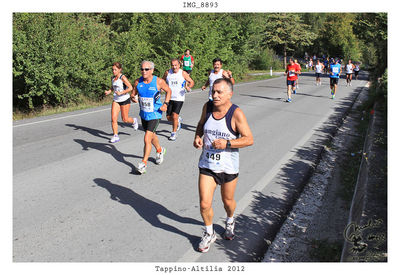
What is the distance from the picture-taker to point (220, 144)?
3.86 metres

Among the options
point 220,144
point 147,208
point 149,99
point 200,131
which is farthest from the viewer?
point 149,99

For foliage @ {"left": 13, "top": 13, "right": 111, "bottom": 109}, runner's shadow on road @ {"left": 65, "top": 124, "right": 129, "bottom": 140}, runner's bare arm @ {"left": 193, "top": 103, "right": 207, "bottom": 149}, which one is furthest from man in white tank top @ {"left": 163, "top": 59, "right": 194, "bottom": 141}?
foliage @ {"left": 13, "top": 13, "right": 111, "bottom": 109}

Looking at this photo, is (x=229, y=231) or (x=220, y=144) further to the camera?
(x=229, y=231)

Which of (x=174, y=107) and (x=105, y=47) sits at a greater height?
(x=105, y=47)

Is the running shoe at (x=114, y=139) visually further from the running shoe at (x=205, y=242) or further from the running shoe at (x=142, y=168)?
the running shoe at (x=205, y=242)

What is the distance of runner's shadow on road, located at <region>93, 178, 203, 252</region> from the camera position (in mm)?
4526

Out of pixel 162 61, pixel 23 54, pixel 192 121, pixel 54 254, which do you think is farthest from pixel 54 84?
pixel 54 254

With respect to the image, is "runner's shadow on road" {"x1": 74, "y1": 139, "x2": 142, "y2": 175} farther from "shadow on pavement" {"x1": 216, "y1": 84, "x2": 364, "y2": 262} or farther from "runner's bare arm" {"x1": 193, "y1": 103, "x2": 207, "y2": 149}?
"runner's bare arm" {"x1": 193, "y1": 103, "x2": 207, "y2": 149}

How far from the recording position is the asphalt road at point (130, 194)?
4113 mm

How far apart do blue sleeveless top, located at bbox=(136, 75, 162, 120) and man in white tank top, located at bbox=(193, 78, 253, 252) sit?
2612 millimetres

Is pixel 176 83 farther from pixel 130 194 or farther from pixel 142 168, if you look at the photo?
pixel 130 194

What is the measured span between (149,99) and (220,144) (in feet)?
10.1

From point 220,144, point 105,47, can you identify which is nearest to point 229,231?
point 220,144
